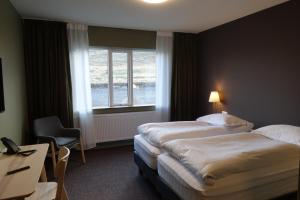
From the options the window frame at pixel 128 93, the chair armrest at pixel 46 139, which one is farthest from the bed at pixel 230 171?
the window frame at pixel 128 93

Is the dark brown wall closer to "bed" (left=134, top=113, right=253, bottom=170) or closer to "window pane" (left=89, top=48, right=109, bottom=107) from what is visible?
"bed" (left=134, top=113, right=253, bottom=170)

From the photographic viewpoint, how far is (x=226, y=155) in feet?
6.72

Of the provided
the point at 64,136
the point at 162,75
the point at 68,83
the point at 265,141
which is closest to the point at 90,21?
the point at 68,83

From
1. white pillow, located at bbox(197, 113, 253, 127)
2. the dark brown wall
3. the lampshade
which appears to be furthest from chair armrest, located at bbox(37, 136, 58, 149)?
the dark brown wall

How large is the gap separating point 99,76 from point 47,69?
982 mm

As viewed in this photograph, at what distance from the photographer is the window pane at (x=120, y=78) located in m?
4.51

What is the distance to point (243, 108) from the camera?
3.75 metres

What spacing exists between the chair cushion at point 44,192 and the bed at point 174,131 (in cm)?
116

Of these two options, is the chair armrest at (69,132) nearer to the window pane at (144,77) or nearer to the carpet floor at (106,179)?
the carpet floor at (106,179)

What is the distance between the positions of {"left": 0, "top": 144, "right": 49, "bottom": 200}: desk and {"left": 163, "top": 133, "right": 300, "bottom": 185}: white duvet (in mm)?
1289

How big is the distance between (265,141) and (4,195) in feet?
8.54

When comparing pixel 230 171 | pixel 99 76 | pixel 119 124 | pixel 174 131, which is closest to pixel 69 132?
pixel 119 124

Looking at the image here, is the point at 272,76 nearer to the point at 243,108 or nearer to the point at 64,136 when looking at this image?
the point at 243,108

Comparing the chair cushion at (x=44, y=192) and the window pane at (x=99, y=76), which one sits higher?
the window pane at (x=99, y=76)
